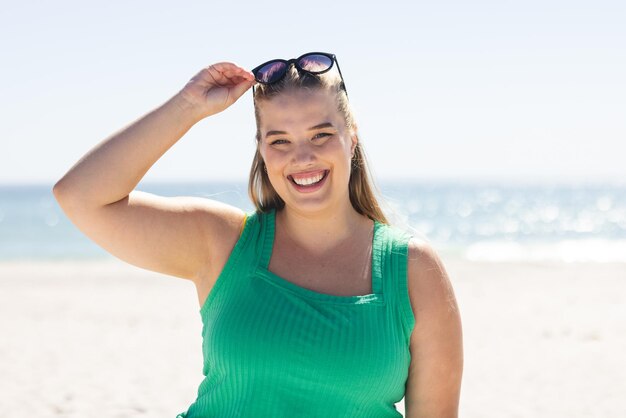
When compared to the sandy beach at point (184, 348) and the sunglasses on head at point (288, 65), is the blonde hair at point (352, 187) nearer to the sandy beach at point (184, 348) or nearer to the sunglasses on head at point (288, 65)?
the sunglasses on head at point (288, 65)

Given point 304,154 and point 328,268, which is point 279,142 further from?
point 328,268

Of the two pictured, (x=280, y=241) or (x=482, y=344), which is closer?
(x=280, y=241)

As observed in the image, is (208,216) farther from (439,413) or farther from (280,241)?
(439,413)

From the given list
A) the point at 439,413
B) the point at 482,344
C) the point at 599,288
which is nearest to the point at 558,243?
the point at 599,288

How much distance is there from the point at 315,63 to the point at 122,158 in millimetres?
831

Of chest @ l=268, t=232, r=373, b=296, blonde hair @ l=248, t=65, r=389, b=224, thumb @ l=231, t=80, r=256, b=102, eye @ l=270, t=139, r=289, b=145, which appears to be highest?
thumb @ l=231, t=80, r=256, b=102

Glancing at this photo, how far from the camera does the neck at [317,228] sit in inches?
117

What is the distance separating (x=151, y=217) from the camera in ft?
8.93

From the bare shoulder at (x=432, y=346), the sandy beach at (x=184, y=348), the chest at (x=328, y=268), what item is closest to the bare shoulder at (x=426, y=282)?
the bare shoulder at (x=432, y=346)

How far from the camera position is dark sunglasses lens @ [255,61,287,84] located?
2.83 meters

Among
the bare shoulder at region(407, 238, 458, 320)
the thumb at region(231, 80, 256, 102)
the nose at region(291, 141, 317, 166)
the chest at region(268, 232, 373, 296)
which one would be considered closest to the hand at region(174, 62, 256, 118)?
the thumb at region(231, 80, 256, 102)

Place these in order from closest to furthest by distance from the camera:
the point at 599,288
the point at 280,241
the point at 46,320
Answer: the point at 280,241
the point at 46,320
the point at 599,288

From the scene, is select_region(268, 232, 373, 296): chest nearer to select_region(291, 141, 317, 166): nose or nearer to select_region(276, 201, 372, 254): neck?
select_region(276, 201, 372, 254): neck

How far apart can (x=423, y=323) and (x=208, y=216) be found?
36.1 inches
